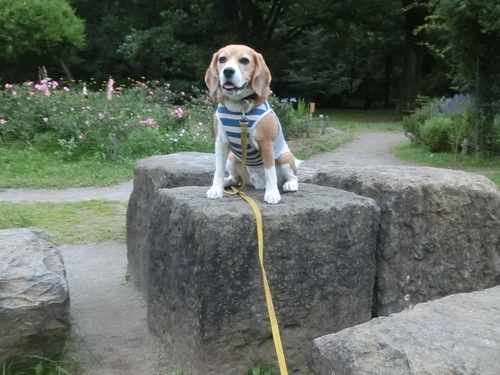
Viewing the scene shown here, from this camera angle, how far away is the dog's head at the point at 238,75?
12.3ft

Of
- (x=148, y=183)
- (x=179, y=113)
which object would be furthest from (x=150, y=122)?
(x=148, y=183)

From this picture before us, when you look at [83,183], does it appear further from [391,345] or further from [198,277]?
[391,345]

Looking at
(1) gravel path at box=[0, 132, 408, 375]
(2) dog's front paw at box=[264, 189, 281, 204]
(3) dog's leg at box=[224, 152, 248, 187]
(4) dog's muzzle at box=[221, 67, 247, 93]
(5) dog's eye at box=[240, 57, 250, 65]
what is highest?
(5) dog's eye at box=[240, 57, 250, 65]

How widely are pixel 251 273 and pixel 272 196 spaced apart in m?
0.51

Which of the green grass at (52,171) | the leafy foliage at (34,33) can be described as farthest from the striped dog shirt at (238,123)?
the leafy foliage at (34,33)

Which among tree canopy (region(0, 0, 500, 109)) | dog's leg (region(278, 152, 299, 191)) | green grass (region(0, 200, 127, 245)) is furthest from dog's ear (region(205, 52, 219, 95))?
tree canopy (region(0, 0, 500, 109))

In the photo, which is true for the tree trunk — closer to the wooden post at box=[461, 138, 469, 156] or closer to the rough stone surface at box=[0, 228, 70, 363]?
the wooden post at box=[461, 138, 469, 156]

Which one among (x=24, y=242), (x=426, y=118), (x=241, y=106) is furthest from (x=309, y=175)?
(x=426, y=118)

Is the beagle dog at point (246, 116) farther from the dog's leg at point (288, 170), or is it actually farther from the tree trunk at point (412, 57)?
the tree trunk at point (412, 57)

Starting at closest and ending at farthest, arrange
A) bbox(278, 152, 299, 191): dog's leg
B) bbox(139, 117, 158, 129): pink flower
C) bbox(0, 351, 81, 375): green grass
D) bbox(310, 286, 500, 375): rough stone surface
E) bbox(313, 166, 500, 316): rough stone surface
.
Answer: bbox(310, 286, 500, 375): rough stone surface
bbox(0, 351, 81, 375): green grass
bbox(278, 152, 299, 191): dog's leg
bbox(313, 166, 500, 316): rough stone surface
bbox(139, 117, 158, 129): pink flower

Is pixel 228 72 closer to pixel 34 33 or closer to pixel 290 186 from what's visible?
pixel 290 186

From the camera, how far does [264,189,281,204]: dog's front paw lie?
4.00 metres

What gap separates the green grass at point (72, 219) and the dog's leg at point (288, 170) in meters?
3.72

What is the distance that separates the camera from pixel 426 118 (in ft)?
58.7
